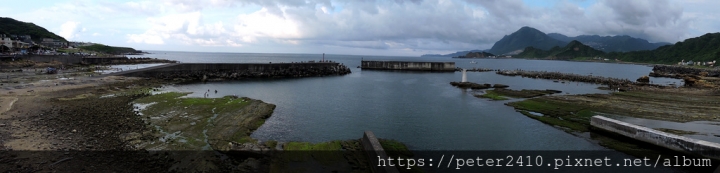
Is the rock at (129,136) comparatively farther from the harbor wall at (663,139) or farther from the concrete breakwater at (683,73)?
the concrete breakwater at (683,73)

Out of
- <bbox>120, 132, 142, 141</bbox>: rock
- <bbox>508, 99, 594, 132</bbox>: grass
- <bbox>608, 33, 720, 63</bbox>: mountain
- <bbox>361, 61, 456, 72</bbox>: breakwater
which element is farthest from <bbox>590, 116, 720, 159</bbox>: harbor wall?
<bbox>608, 33, 720, 63</bbox>: mountain

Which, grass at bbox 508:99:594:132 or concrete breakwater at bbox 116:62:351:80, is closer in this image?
grass at bbox 508:99:594:132

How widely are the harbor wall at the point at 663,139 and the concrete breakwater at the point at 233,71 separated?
5182cm

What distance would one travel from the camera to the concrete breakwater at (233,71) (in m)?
54.6

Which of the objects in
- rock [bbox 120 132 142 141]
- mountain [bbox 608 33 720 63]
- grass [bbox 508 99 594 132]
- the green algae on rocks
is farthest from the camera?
mountain [bbox 608 33 720 63]

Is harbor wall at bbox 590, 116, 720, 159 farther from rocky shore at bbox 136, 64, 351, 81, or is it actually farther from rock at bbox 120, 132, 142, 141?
rocky shore at bbox 136, 64, 351, 81

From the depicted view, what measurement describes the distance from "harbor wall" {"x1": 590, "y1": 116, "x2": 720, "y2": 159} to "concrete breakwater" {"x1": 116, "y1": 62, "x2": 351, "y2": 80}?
51820mm

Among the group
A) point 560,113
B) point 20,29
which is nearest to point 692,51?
point 560,113

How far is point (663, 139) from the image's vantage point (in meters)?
17.6

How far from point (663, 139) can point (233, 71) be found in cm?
5947

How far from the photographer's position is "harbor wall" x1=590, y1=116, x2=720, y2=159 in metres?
15.9

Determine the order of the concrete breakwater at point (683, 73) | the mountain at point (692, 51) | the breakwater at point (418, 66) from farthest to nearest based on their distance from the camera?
the mountain at point (692, 51) → the breakwater at point (418, 66) → the concrete breakwater at point (683, 73)

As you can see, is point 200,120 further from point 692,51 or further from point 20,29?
point 692,51

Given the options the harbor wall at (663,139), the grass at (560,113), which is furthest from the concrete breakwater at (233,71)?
the harbor wall at (663,139)
